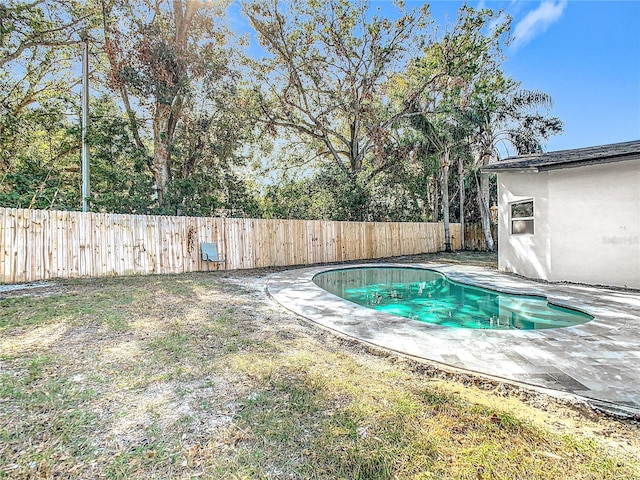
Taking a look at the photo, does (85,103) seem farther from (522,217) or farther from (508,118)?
(508,118)

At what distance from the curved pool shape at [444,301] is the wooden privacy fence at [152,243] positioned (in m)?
2.37

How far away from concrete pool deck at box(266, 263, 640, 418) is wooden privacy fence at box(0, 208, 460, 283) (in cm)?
477

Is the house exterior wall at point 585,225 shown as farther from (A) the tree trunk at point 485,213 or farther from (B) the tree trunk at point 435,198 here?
(B) the tree trunk at point 435,198

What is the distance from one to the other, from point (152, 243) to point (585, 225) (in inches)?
382

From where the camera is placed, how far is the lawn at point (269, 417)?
1495 millimetres

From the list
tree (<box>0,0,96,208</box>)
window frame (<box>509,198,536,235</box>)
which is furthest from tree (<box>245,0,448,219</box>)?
window frame (<box>509,198,536,235</box>)

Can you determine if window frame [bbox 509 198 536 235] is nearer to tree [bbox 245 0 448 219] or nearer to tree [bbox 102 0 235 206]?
tree [bbox 245 0 448 219]

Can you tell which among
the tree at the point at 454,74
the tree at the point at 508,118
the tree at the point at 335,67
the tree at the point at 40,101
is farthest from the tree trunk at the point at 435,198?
the tree at the point at 40,101

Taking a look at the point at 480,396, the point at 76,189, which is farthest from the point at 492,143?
the point at 76,189

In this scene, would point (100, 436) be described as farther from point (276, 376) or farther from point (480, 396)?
point (480, 396)

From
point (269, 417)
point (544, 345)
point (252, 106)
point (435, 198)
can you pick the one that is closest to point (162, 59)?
point (252, 106)

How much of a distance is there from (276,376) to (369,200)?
11892 millimetres

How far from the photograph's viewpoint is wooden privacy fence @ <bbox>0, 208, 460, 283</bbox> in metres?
6.32

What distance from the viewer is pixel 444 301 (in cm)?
607
